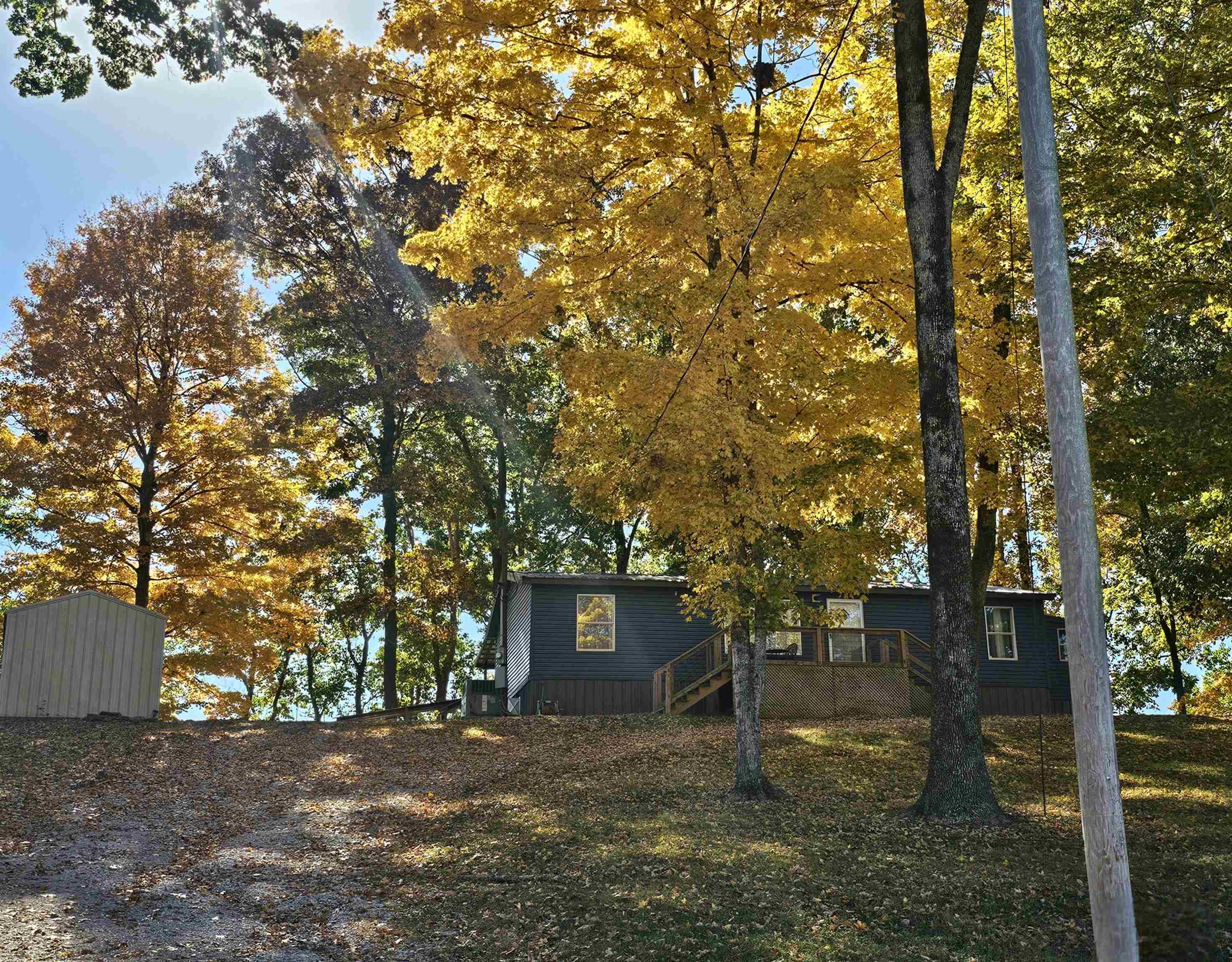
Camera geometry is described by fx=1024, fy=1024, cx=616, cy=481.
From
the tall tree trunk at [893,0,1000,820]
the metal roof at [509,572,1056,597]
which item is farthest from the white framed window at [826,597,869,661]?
the tall tree trunk at [893,0,1000,820]

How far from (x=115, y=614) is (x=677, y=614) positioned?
1235 cm

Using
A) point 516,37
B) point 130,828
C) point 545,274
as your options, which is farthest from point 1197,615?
point 130,828

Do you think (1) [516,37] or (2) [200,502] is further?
(2) [200,502]

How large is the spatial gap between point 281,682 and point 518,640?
58.8ft

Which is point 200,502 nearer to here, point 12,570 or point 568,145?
point 12,570

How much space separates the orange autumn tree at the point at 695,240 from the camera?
1181 centimetres

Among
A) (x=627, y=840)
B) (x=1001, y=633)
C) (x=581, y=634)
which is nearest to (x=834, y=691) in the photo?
(x=581, y=634)

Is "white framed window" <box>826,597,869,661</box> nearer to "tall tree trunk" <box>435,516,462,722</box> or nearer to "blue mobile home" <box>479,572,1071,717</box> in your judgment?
"blue mobile home" <box>479,572,1071,717</box>

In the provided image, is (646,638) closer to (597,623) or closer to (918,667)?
(597,623)

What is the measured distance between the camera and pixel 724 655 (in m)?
23.7

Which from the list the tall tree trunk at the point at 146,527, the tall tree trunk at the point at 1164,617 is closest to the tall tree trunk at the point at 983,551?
the tall tree trunk at the point at 1164,617

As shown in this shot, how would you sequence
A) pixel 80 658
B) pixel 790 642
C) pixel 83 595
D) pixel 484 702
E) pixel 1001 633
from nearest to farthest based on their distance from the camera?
pixel 83 595 → pixel 80 658 → pixel 790 642 → pixel 484 702 → pixel 1001 633

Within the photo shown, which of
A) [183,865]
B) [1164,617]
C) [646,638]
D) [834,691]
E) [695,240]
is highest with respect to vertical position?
[695,240]

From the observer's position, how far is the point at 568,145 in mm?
12539
